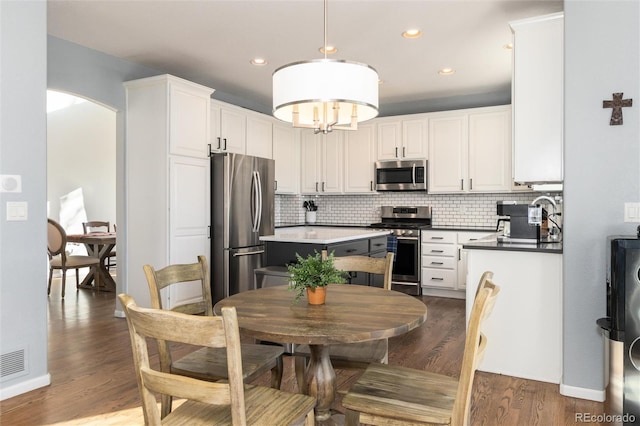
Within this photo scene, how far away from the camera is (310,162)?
686 cm

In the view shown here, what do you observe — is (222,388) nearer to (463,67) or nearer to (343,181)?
(463,67)

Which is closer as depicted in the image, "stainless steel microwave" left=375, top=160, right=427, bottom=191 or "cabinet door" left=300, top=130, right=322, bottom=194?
"stainless steel microwave" left=375, top=160, right=427, bottom=191

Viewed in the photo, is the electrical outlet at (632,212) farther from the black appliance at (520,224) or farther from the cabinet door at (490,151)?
the cabinet door at (490,151)

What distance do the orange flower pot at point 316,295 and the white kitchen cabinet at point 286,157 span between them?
454cm

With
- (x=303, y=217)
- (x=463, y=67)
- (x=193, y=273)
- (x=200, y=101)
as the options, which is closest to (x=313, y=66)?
(x=193, y=273)

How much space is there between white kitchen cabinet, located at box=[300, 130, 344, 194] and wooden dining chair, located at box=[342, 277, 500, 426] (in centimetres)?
499


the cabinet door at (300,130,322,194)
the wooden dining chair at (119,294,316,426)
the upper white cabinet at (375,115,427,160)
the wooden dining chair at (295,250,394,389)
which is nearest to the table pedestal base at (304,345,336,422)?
the wooden dining chair at (295,250,394,389)

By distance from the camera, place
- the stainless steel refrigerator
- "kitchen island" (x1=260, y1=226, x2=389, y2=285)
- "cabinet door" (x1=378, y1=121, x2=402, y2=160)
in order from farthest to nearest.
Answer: "cabinet door" (x1=378, y1=121, x2=402, y2=160) < the stainless steel refrigerator < "kitchen island" (x1=260, y1=226, x2=389, y2=285)

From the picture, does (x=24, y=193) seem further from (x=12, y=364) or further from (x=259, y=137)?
(x=259, y=137)

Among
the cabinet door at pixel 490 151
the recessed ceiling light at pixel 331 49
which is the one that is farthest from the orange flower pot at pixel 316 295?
the cabinet door at pixel 490 151

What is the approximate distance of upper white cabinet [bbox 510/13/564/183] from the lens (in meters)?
2.97

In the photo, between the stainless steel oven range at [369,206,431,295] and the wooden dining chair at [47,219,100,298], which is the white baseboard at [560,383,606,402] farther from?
the wooden dining chair at [47,219,100,298]

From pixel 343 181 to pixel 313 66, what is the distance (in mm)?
4634

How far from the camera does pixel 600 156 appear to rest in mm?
2621
